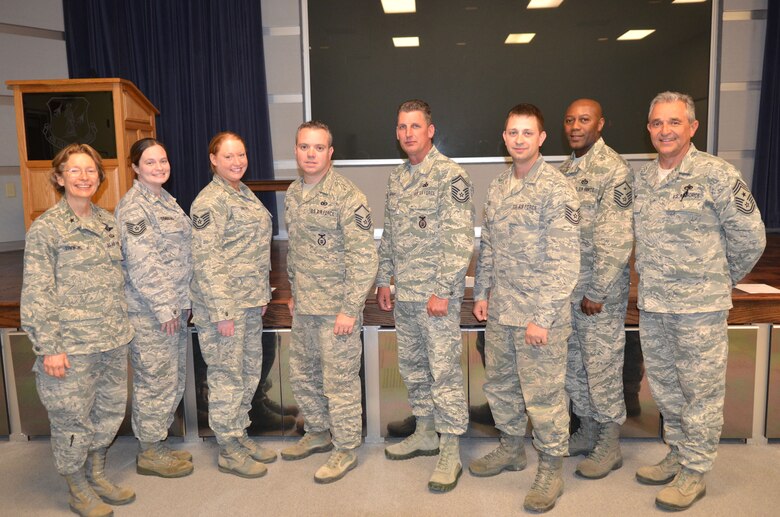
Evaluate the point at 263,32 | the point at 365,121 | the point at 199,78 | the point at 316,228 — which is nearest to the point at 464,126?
the point at 365,121

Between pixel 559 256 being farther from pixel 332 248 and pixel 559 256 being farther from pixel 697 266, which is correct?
pixel 332 248

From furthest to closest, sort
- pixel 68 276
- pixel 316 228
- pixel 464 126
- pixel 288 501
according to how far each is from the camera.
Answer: pixel 464 126 < pixel 316 228 < pixel 288 501 < pixel 68 276

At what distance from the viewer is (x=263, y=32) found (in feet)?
19.7

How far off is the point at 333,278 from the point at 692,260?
1.40 meters

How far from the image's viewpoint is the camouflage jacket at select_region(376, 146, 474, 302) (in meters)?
2.37

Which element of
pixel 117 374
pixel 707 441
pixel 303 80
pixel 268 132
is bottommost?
pixel 707 441

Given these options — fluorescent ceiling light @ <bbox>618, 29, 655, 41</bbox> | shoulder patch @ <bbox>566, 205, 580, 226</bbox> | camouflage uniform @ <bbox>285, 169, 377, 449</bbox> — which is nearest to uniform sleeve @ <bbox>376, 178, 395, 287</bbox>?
camouflage uniform @ <bbox>285, 169, 377, 449</bbox>

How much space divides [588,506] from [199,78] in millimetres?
5399

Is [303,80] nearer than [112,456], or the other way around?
[112,456]

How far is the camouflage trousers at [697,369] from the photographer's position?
2201 millimetres

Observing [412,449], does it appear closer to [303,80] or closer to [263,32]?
[303,80]

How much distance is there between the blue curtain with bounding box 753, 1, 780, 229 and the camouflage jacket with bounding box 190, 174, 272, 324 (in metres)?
5.35

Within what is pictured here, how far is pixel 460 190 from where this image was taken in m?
2.37

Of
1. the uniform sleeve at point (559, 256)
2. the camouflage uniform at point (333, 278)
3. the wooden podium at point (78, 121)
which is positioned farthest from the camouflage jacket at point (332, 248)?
the wooden podium at point (78, 121)
